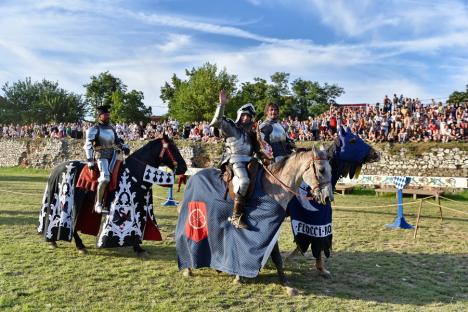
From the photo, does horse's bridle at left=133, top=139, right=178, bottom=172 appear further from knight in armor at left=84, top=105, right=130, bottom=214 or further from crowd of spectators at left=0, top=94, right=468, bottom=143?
crowd of spectators at left=0, top=94, right=468, bottom=143

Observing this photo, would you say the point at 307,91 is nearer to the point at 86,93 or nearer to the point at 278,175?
the point at 86,93

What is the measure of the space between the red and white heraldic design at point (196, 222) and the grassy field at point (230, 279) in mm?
635

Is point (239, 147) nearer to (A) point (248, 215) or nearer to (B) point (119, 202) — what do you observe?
(A) point (248, 215)

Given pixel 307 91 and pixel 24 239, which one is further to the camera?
pixel 307 91

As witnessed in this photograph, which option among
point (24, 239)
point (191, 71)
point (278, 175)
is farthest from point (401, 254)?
point (191, 71)

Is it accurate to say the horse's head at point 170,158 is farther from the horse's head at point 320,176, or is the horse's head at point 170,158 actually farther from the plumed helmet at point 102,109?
the horse's head at point 320,176

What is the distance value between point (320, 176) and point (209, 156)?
21.0m

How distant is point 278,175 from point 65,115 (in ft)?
193

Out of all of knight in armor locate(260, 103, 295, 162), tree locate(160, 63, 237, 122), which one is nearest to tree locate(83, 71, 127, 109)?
tree locate(160, 63, 237, 122)

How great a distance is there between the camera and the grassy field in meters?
5.20

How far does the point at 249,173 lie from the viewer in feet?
19.1

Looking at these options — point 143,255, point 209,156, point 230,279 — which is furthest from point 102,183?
point 209,156

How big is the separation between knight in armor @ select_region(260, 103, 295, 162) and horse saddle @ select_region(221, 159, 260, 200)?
801 mm

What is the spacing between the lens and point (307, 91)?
61.1 metres
